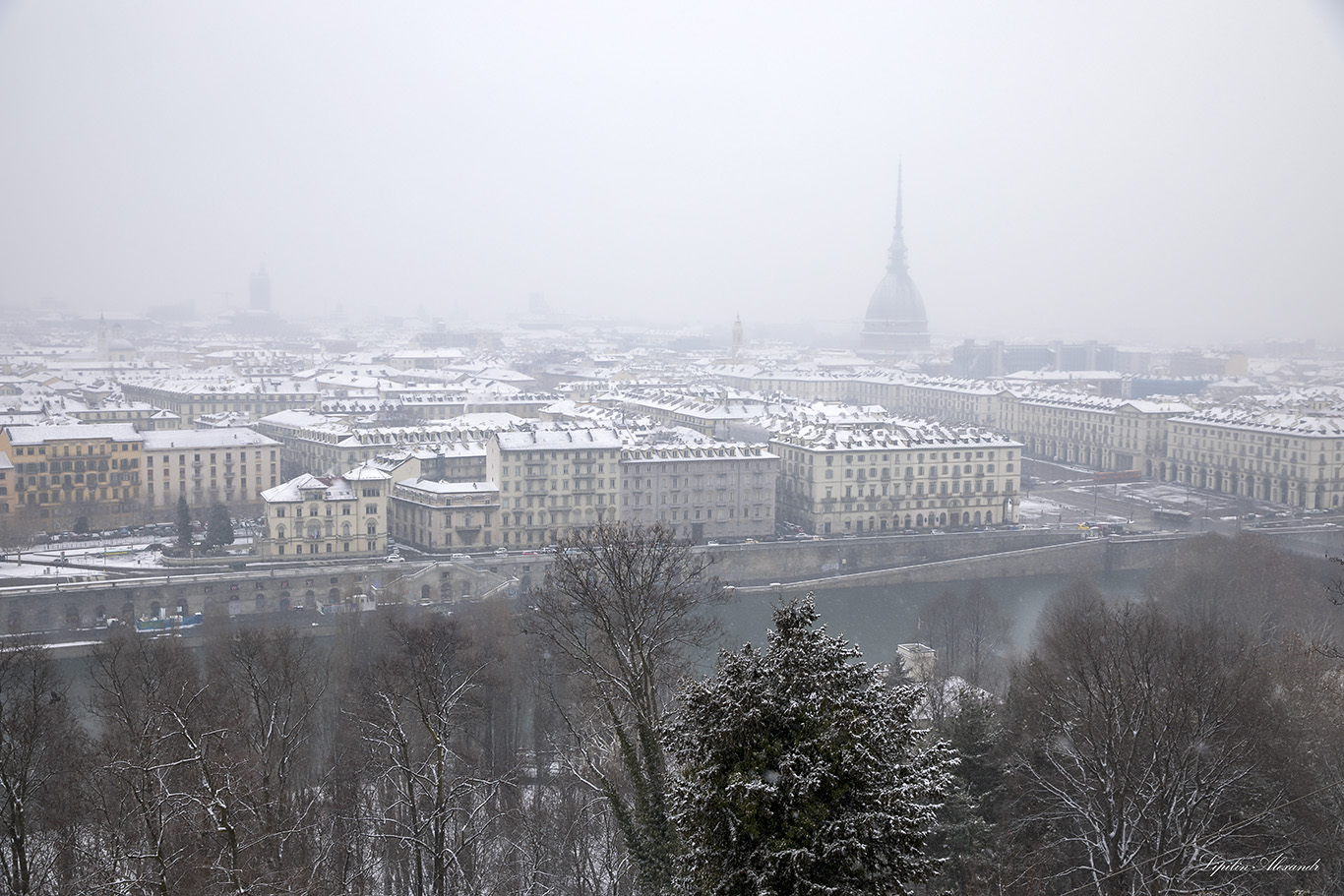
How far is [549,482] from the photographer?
874 inches

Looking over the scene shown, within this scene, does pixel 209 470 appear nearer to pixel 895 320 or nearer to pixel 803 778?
pixel 803 778

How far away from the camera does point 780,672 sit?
151 inches

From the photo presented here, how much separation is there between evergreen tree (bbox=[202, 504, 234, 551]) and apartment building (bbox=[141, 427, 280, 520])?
388 centimetres

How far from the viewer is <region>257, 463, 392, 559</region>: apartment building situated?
2020cm

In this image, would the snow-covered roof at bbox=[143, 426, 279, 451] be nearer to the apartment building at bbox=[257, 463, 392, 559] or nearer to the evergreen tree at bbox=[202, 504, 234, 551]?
the evergreen tree at bbox=[202, 504, 234, 551]

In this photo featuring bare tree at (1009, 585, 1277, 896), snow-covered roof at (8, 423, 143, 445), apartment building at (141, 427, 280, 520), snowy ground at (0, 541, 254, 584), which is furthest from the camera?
apartment building at (141, 427, 280, 520)

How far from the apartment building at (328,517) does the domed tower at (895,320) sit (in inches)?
2151

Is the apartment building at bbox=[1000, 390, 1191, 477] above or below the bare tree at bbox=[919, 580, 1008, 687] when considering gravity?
above

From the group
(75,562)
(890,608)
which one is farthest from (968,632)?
(75,562)

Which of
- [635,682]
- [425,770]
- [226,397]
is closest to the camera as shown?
[635,682]

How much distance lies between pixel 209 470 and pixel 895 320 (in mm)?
56401

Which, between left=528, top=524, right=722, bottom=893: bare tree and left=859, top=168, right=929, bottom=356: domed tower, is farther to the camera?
left=859, top=168, right=929, bottom=356: domed tower

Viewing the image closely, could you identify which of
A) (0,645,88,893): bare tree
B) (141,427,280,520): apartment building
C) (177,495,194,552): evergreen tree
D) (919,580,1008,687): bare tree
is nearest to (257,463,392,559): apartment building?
(177,495,194,552): evergreen tree

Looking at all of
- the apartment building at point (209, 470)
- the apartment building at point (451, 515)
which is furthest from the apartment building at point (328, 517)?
the apartment building at point (209, 470)
